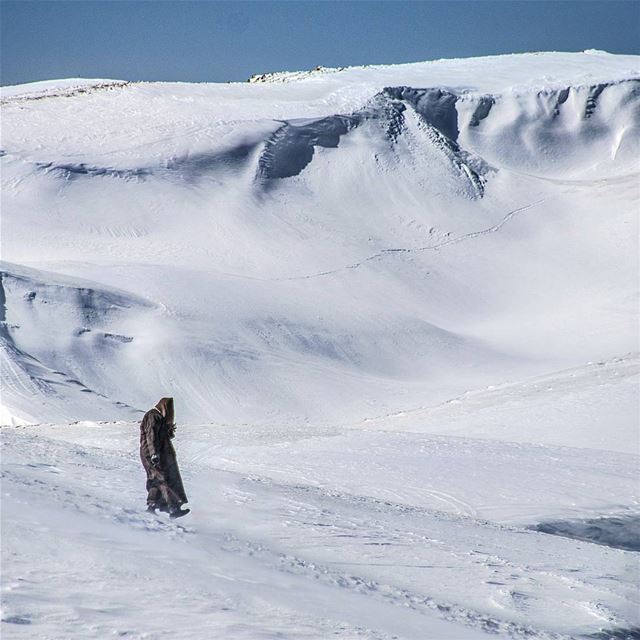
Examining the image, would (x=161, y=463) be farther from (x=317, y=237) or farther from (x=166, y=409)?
(x=317, y=237)

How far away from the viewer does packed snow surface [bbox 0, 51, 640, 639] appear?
6.44m

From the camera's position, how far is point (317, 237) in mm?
35844

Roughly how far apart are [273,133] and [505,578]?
108 ft

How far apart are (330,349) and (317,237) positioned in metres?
9.38

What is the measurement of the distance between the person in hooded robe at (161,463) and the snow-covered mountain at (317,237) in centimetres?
1103

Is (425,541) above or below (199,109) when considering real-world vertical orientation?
below

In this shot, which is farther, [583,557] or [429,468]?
[429,468]

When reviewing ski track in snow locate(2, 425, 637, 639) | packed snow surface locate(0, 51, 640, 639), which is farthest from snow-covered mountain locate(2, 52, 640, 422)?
ski track in snow locate(2, 425, 637, 639)

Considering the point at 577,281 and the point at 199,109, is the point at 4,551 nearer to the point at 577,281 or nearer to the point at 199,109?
the point at 577,281

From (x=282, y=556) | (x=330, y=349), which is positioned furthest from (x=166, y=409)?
(x=330, y=349)

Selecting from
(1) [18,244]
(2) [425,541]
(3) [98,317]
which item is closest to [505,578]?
(2) [425,541]

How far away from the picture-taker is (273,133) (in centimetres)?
3928

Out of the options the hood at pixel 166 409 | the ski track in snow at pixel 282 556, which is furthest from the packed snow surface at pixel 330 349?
the hood at pixel 166 409

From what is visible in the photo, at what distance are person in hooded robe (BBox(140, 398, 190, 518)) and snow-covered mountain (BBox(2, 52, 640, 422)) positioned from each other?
11.0 meters
